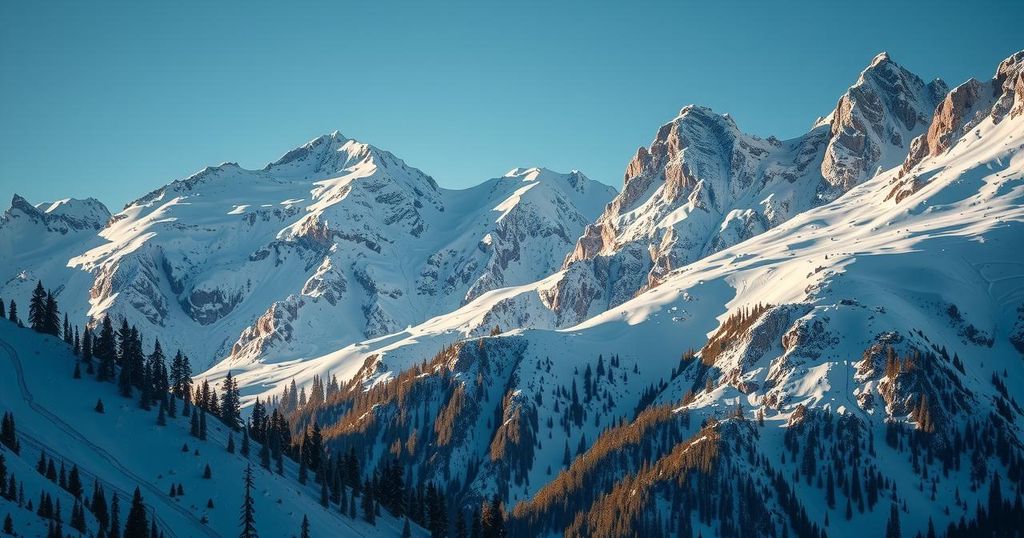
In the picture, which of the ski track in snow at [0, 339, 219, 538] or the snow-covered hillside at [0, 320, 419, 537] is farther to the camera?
the ski track in snow at [0, 339, 219, 538]

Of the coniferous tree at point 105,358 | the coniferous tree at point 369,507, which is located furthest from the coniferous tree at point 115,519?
the coniferous tree at point 105,358

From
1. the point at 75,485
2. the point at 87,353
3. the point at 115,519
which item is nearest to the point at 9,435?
the point at 75,485

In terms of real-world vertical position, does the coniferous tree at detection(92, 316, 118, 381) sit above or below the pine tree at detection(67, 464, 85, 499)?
above

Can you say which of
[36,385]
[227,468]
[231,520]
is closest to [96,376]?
[36,385]

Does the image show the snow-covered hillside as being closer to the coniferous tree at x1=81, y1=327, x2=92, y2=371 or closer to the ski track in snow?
the ski track in snow

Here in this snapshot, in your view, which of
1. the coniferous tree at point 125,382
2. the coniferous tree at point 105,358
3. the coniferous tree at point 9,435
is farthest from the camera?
the coniferous tree at point 105,358

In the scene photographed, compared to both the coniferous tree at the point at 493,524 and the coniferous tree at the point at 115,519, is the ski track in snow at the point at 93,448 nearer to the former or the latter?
the coniferous tree at the point at 115,519

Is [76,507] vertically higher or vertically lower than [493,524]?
higher

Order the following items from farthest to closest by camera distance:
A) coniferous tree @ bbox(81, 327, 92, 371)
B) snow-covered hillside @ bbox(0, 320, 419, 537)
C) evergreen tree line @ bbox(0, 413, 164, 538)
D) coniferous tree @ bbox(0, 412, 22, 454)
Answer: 1. coniferous tree @ bbox(81, 327, 92, 371)
2. snow-covered hillside @ bbox(0, 320, 419, 537)
3. coniferous tree @ bbox(0, 412, 22, 454)
4. evergreen tree line @ bbox(0, 413, 164, 538)

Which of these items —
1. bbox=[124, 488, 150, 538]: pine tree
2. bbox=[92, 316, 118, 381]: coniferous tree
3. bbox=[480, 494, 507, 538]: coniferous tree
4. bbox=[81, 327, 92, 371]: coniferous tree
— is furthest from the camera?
bbox=[81, 327, 92, 371]: coniferous tree

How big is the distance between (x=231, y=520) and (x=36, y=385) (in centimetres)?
4966

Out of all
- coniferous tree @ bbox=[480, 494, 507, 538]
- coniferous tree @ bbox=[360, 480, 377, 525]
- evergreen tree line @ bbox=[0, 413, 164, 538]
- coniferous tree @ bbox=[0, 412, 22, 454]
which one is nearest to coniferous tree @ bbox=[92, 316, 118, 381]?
coniferous tree @ bbox=[0, 412, 22, 454]

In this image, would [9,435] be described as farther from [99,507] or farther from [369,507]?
[369,507]

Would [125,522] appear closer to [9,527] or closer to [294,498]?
[9,527]
